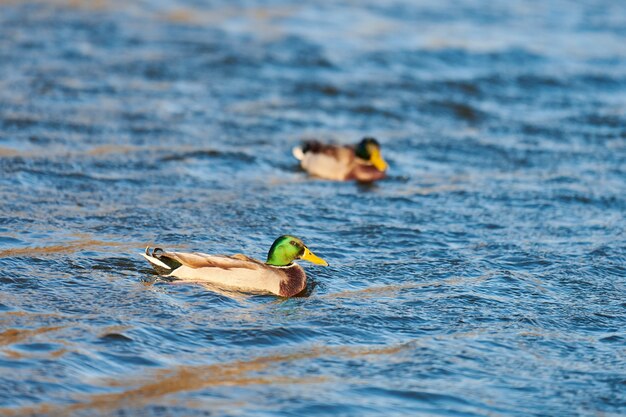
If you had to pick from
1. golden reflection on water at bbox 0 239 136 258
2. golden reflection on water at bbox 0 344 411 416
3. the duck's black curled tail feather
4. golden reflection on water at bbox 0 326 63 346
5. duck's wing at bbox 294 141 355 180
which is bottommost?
golden reflection on water at bbox 0 344 411 416

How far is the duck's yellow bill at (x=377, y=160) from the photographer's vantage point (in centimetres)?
1321

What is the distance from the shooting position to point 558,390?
7168 millimetres

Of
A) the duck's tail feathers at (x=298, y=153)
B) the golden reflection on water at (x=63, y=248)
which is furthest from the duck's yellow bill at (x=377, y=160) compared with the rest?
the golden reflection on water at (x=63, y=248)

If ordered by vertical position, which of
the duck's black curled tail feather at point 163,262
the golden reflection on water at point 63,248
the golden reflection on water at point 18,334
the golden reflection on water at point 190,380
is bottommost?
the golden reflection on water at point 190,380

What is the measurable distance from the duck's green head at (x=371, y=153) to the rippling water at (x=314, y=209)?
10.0 inches

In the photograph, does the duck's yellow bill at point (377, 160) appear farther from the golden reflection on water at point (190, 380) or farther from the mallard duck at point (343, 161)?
the golden reflection on water at point (190, 380)

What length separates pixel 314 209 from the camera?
11.5 m

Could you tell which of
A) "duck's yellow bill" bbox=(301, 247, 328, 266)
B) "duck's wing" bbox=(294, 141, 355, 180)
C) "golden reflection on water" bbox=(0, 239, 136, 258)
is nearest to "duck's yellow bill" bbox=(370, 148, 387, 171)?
"duck's wing" bbox=(294, 141, 355, 180)

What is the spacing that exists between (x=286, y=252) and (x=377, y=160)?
4.34 meters

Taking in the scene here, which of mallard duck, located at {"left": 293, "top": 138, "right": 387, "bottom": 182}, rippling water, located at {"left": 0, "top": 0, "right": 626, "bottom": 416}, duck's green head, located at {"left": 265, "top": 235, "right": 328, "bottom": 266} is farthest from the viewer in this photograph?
mallard duck, located at {"left": 293, "top": 138, "right": 387, "bottom": 182}

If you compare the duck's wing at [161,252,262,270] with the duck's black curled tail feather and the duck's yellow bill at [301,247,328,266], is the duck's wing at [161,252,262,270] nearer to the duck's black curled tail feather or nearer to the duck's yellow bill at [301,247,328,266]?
the duck's black curled tail feather

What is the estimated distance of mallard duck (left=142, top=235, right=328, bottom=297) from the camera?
8734 mm

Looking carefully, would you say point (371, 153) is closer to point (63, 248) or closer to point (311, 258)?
point (311, 258)

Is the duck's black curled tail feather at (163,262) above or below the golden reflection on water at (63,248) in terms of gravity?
above
